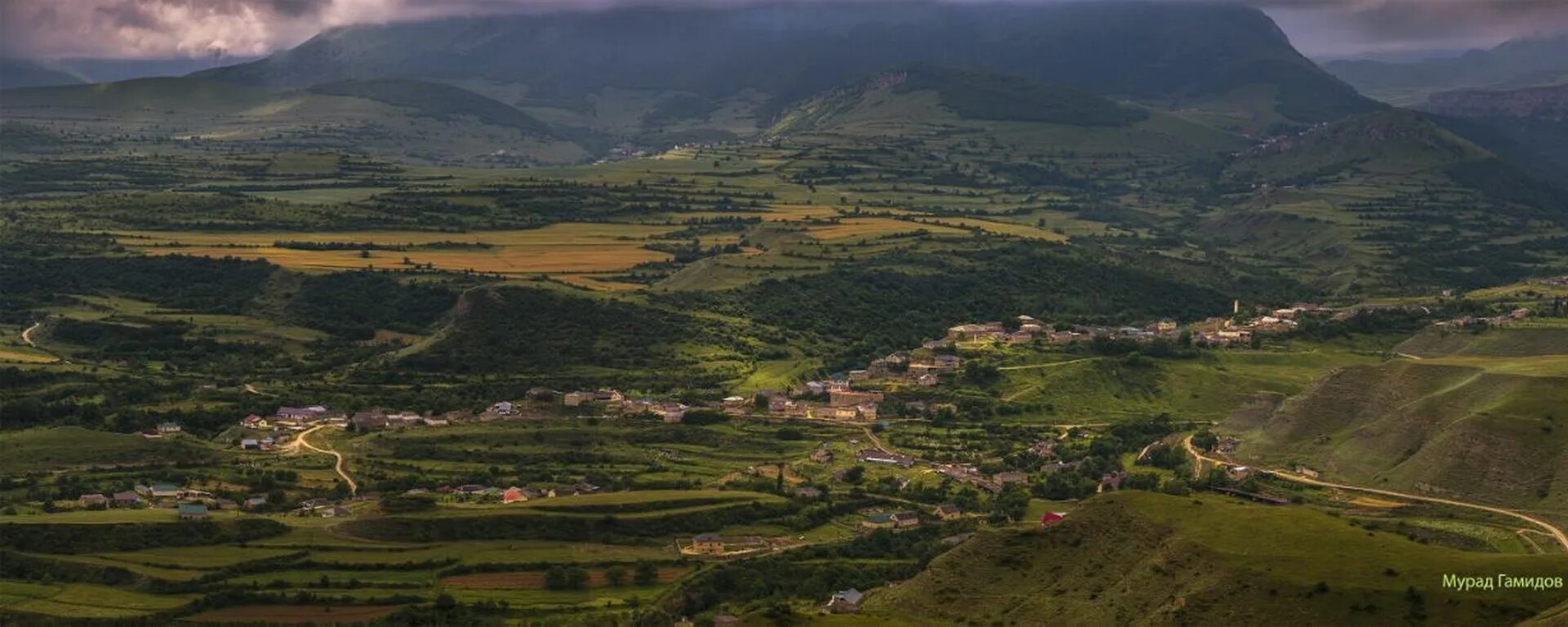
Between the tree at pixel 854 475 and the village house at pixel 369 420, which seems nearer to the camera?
the tree at pixel 854 475

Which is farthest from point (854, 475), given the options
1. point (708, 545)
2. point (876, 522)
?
point (708, 545)

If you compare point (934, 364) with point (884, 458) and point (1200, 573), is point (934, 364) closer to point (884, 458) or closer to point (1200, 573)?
point (884, 458)

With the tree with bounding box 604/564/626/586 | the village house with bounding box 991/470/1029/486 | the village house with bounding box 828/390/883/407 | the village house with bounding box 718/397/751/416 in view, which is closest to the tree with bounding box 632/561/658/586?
the tree with bounding box 604/564/626/586

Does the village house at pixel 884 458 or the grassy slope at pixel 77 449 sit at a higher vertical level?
the grassy slope at pixel 77 449

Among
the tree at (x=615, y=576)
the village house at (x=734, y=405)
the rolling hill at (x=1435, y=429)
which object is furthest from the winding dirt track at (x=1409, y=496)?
the tree at (x=615, y=576)

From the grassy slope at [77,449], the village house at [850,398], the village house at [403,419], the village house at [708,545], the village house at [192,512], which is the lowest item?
the village house at [708,545]

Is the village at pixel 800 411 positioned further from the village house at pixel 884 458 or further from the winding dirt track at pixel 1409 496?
the winding dirt track at pixel 1409 496

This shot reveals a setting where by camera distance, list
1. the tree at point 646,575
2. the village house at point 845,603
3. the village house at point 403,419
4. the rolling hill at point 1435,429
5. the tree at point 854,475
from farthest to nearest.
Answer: the village house at point 403,419 → the tree at point 854,475 → the rolling hill at point 1435,429 → the tree at point 646,575 → the village house at point 845,603
